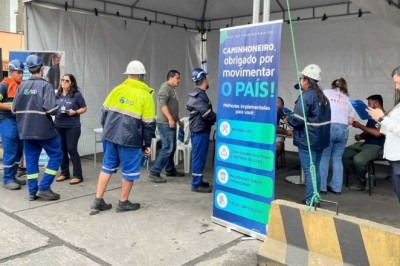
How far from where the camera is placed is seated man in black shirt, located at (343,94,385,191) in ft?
18.1

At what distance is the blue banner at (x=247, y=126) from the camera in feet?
11.4

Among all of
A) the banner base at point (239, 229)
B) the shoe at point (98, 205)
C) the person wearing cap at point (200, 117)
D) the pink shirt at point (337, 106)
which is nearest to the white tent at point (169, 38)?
the pink shirt at point (337, 106)

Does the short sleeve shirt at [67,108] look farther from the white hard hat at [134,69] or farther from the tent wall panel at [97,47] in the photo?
the tent wall panel at [97,47]

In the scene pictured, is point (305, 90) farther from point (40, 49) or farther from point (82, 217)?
point (40, 49)

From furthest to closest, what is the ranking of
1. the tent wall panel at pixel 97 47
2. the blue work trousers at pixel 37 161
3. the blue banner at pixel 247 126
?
the tent wall panel at pixel 97 47
the blue work trousers at pixel 37 161
the blue banner at pixel 247 126

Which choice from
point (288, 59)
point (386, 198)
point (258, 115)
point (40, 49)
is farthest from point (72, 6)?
point (386, 198)

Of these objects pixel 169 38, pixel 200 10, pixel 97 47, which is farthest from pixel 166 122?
pixel 200 10

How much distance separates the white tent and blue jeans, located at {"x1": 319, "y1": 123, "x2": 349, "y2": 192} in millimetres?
2127

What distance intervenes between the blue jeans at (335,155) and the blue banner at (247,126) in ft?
6.19

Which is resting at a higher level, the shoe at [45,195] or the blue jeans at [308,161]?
the blue jeans at [308,161]

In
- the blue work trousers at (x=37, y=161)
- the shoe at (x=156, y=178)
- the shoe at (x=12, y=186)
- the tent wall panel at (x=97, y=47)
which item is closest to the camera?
the blue work trousers at (x=37, y=161)

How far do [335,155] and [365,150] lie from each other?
56cm

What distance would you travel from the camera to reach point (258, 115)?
357 centimetres

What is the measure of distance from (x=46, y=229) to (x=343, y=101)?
154 inches
